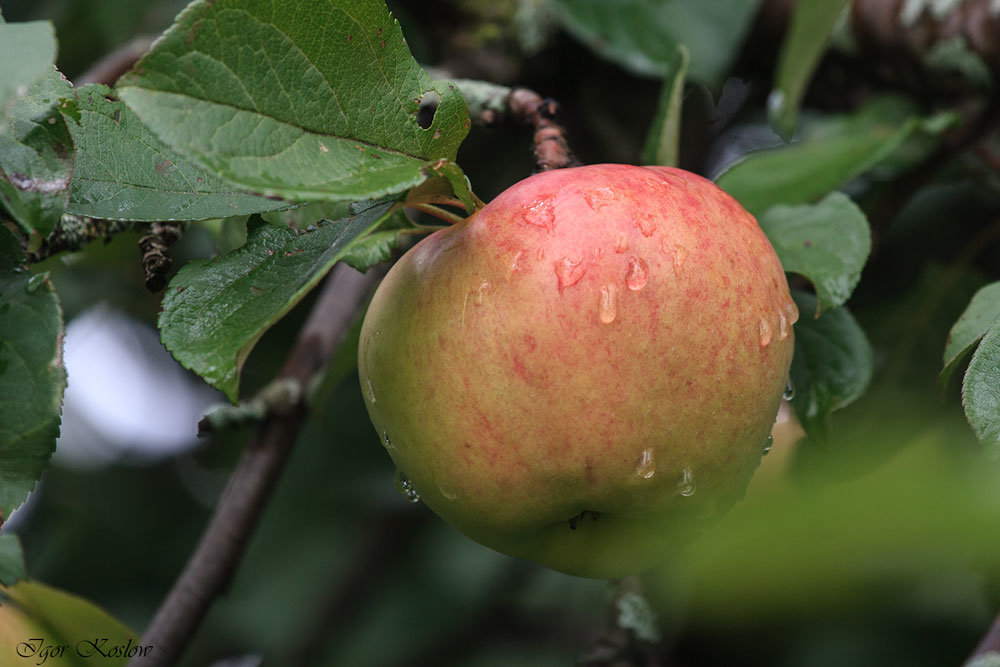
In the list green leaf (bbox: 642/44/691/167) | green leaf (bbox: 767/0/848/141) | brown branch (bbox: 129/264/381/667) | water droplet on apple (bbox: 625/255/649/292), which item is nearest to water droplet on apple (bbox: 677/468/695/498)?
water droplet on apple (bbox: 625/255/649/292)

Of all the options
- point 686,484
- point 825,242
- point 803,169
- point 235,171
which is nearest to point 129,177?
point 235,171

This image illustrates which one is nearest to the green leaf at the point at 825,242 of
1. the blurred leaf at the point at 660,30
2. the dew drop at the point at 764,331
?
the dew drop at the point at 764,331

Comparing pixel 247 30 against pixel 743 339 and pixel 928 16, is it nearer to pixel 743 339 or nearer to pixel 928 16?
pixel 743 339

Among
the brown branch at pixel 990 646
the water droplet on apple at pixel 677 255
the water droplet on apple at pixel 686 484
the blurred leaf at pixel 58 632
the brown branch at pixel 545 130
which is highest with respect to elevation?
the water droplet on apple at pixel 677 255

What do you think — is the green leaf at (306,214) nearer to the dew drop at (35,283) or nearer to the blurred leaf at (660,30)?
the dew drop at (35,283)

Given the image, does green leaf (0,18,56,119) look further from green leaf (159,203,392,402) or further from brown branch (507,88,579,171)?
brown branch (507,88,579,171)

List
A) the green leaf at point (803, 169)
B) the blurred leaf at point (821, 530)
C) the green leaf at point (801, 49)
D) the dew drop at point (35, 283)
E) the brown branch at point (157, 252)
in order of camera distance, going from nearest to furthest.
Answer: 1. the blurred leaf at point (821, 530)
2. the dew drop at point (35, 283)
3. the brown branch at point (157, 252)
4. the green leaf at point (803, 169)
5. the green leaf at point (801, 49)
